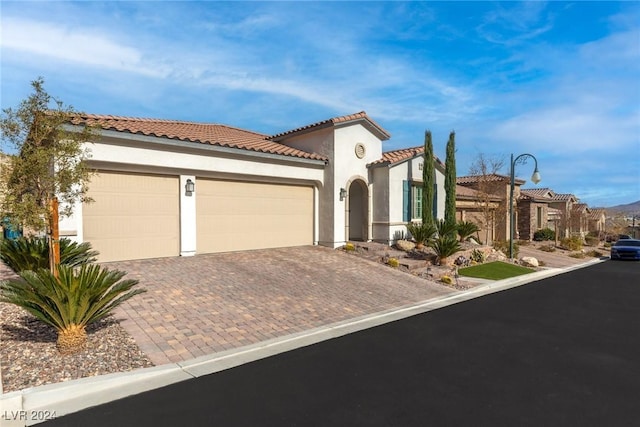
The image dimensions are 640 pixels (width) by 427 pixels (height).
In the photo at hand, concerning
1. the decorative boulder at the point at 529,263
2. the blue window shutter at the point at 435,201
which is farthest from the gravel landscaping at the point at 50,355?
the decorative boulder at the point at 529,263

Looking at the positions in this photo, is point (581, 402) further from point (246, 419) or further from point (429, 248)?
point (429, 248)

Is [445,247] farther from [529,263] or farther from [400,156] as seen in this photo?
[529,263]

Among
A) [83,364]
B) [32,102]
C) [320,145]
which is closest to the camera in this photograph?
[83,364]

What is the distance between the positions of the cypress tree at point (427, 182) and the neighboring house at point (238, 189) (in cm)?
58

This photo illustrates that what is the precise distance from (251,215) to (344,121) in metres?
5.91

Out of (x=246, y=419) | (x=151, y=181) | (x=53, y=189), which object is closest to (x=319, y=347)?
(x=246, y=419)

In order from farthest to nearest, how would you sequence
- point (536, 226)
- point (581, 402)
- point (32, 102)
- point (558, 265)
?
point (536, 226)
point (558, 265)
point (32, 102)
point (581, 402)

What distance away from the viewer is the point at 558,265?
782 inches

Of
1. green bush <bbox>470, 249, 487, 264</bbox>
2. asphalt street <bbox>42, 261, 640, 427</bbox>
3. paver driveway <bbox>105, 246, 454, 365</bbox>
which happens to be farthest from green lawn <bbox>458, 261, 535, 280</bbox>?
asphalt street <bbox>42, 261, 640, 427</bbox>

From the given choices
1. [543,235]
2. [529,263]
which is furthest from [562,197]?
[529,263]

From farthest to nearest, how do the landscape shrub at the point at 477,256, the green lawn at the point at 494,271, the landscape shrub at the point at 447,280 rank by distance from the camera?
1. the landscape shrub at the point at 477,256
2. the green lawn at the point at 494,271
3. the landscape shrub at the point at 447,280

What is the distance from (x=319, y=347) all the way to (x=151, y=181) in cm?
808

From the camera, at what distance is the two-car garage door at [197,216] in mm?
10391

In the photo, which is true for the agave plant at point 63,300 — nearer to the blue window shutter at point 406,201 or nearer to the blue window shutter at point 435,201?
the blue window shutter at point 406,201
